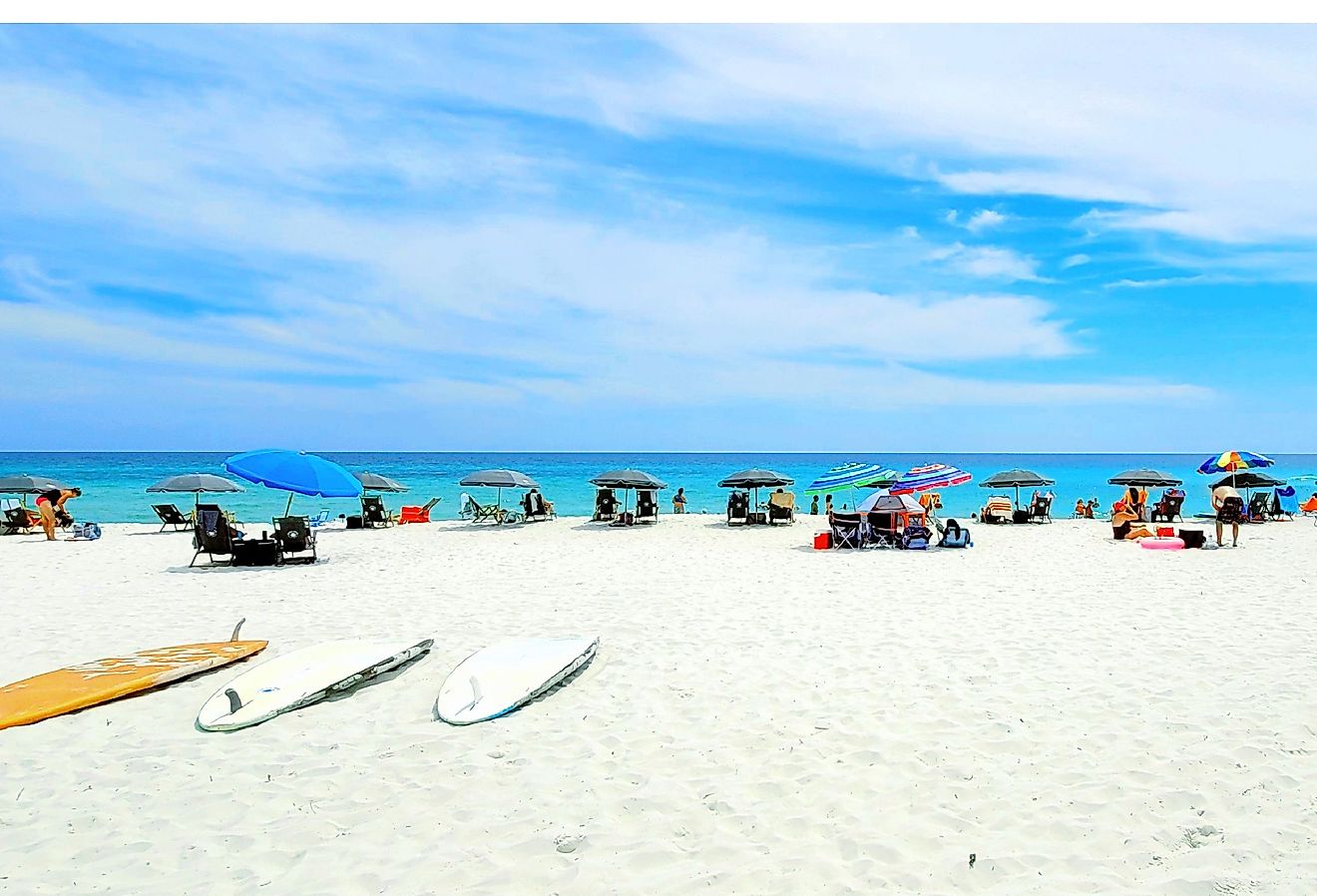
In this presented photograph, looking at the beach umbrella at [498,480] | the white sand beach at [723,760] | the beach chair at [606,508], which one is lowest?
the white sand beach at [723,760]

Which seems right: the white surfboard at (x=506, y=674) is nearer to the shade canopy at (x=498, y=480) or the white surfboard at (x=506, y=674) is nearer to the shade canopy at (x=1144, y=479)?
the shade canopy at (x=498, y=480)

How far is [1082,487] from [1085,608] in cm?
5545

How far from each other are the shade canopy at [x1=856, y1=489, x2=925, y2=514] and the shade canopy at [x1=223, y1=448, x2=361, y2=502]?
341 inches

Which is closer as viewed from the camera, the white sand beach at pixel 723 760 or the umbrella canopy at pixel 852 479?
the white sand beach at pixel 723 760

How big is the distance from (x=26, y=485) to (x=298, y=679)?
712 inches

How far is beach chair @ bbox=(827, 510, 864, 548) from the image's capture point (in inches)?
576

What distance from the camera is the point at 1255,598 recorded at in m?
9.04

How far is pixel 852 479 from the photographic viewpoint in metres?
17.3

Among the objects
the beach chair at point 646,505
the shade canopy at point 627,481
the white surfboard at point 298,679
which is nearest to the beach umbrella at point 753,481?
the shade canopy at point 627,481

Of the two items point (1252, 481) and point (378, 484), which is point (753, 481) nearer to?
point (378, 484)

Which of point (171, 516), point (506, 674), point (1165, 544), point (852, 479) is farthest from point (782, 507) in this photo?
point (506, 674)

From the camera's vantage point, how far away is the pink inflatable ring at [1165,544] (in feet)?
46.9

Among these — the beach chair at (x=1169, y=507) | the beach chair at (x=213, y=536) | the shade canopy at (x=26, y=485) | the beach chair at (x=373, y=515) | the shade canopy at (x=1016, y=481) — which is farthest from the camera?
the shade canopy at (x=1016, y=481)

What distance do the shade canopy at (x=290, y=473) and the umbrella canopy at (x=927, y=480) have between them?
10.6 m
